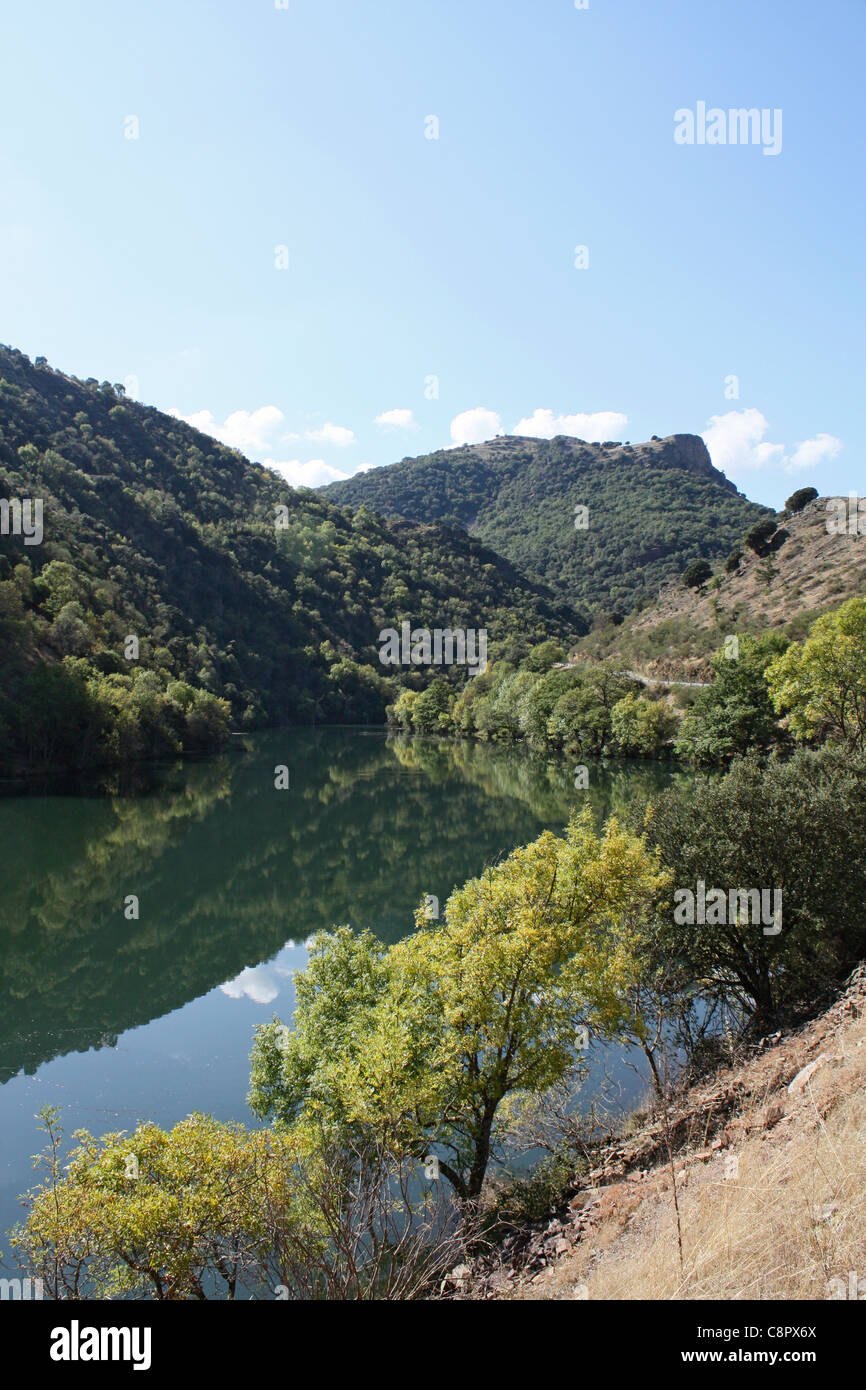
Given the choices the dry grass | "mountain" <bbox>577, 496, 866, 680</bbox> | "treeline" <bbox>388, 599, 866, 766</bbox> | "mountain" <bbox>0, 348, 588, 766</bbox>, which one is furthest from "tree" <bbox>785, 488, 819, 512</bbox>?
the dry grass

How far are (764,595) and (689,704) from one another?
14936 mm

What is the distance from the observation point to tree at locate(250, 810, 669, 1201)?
452 inches

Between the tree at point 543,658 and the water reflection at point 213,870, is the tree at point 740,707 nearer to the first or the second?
the water reflection at point 213,870

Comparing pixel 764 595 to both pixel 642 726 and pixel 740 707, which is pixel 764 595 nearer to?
pixel 642 726

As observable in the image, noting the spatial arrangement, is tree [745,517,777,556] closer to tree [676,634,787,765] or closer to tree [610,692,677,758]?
tree [610,692,677,758]

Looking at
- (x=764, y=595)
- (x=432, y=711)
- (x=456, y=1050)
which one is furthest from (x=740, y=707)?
(x=432, y=711)

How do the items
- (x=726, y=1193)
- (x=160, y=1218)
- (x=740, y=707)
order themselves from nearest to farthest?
1. (x=726, y=1193)
2. (x=160, y=1218)
3. (x=740, y=707)

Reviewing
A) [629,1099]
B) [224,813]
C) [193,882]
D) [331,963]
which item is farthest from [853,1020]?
[224,813]

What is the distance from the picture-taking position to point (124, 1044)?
19.0 m

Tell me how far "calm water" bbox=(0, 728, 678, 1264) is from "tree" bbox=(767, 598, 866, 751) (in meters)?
10.9

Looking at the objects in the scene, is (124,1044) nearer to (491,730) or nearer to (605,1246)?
(605,1246)

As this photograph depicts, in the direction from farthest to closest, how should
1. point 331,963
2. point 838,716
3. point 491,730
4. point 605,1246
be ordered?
point 491,730
point 838,716
point 331,963
point 605,1246

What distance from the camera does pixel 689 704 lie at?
66.1 meters
